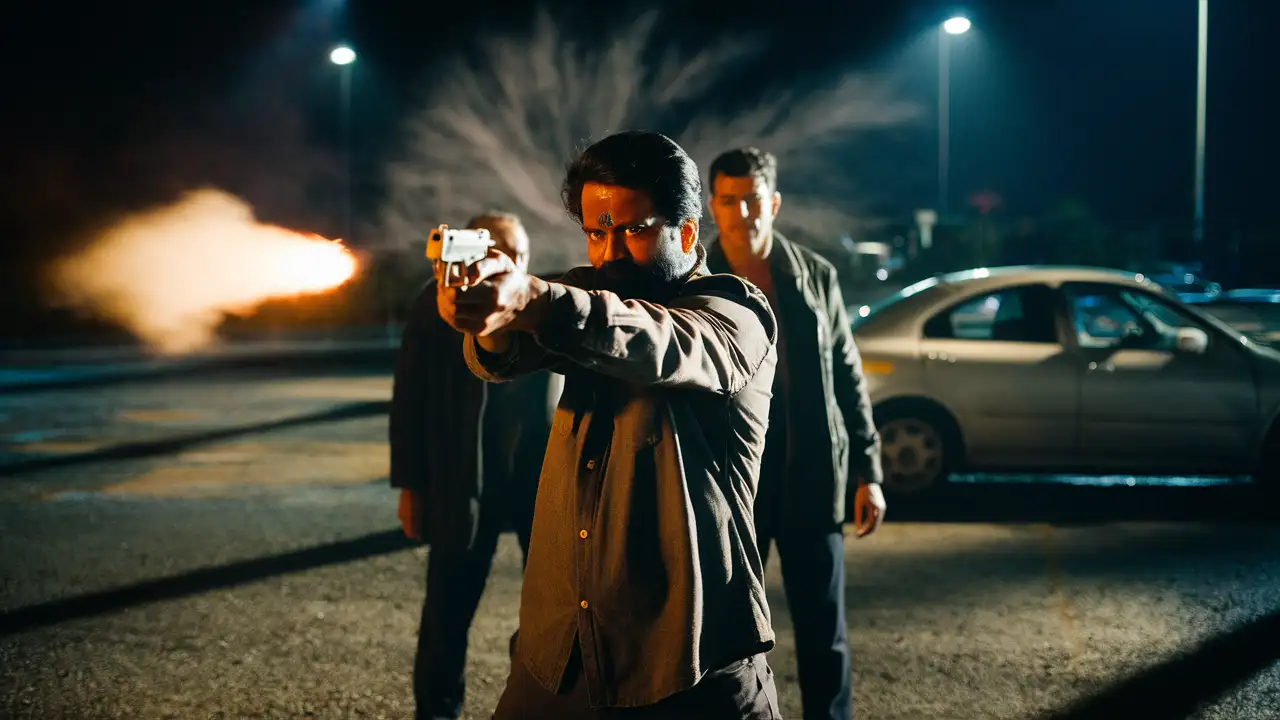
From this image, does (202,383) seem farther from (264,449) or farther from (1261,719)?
(1261,719)

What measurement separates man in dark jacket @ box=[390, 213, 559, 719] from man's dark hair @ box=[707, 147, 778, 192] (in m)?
0.77

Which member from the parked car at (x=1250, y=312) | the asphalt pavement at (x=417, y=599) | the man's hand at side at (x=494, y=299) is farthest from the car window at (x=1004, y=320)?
the man's hand at side at (x=494, y=299)

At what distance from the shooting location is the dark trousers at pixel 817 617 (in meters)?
3.64

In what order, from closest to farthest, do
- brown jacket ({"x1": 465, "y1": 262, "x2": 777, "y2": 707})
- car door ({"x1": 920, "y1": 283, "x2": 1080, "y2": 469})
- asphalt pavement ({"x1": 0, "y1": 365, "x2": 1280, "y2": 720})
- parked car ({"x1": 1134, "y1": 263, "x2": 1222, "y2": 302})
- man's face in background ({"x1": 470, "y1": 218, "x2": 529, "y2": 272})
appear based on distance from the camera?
brown jacket ({"x1": 465, "y1": 262, "x2": 777, "y2": 707}), man's face in background ({"x1": 470, "y1": 218, "x2": 529, "y2": 272}), asphalt pavement ({"x1": 0, "y1": 365, "x2": 1280, "y2": 720}), car door ({"x1": 920, "y1": 283, "x2": 1080, "y2": 469}), parked car ({"x1": 1134, "y1": 263, "x2": 1222, "y2": 302})

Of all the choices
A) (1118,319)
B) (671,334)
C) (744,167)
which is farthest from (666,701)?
(1118,319)

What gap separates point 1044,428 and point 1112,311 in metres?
1.16

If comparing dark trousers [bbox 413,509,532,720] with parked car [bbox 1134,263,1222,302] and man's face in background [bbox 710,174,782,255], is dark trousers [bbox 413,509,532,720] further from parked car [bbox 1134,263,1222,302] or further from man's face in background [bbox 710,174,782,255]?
parked car [bbox 1134,263,1222,302]

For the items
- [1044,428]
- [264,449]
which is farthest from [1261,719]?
[264,449]

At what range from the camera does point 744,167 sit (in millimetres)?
4020

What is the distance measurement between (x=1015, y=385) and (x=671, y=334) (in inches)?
267

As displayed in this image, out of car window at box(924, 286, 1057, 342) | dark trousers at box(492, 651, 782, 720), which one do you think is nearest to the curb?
car window at box(924, 286, 1057, 342)

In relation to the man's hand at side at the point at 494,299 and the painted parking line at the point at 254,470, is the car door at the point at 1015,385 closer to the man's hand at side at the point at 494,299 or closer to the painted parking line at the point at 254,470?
the painted parking line at the point at 254,470

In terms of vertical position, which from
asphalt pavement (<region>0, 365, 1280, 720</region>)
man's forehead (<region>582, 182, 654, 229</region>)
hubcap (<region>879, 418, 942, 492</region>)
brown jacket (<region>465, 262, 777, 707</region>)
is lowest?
asphalt pavement (<region>0, 365, 1280, 720</region>)

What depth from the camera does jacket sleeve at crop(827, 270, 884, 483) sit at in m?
3.96
